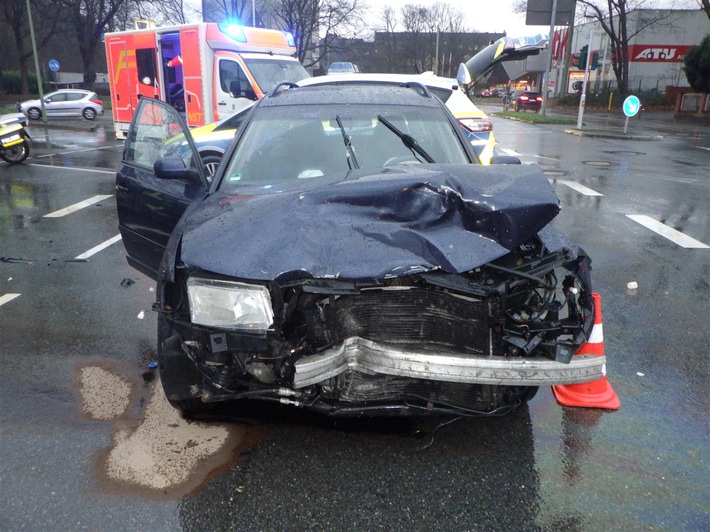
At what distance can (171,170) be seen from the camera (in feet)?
13.0

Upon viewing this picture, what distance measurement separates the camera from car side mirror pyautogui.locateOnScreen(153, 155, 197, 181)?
13.0 feet

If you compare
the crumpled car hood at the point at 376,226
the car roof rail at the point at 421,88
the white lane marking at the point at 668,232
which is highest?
the car roof rail at the point at 421,88

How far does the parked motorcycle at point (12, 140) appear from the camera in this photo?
12945 millimetres

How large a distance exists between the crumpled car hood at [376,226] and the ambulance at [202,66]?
10701 mm

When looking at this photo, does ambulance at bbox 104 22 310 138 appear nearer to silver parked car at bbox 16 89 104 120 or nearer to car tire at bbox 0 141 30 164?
car tire at bbox 0 141 30 164

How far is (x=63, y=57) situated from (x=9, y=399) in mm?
71160

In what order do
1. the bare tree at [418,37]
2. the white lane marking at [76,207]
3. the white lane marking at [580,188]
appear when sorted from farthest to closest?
the bare tree at [418,37]
the white lane marking at [580,188]
the white lane marking at [76,207]

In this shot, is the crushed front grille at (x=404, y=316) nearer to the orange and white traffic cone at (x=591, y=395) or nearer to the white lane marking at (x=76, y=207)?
the orange and white traffic cone at (x=591, y=395)

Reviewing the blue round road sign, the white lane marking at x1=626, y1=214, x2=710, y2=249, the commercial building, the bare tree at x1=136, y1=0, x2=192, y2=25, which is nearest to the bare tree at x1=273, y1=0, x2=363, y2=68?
the bare tree at x1=136, y1=0, x2=192, y2=25

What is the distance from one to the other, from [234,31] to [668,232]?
402 inches

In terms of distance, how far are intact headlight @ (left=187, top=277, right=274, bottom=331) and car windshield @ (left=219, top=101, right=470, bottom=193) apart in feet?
3.74

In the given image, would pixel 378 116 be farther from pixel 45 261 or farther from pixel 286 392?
pixel 45 261

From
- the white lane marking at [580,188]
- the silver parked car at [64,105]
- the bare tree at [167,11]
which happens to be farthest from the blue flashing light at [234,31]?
the bare tree at [167,11]

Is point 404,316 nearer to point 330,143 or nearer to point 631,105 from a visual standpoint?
point 330,143
